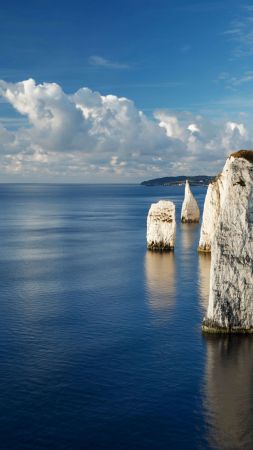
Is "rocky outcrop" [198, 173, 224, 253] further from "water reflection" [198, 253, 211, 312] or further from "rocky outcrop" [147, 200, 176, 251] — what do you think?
"rocky outcrop" [147, 200, 176, 251]

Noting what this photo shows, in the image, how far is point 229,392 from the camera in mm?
41031

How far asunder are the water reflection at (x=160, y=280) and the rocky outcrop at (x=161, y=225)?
2.95 m

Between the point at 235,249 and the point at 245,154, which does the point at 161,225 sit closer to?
the point at 245,154

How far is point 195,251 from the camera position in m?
109

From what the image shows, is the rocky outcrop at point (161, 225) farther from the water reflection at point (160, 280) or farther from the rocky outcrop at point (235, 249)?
the rocky outcrop at point (235, 249)

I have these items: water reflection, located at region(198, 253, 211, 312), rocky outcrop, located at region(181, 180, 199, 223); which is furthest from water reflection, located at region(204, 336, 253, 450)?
rocky outcrop, located at region(181, 180, 199, 223)

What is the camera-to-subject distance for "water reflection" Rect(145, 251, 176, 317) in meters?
67.3

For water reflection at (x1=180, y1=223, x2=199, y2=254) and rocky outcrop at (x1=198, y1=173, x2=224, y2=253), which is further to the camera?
water reflection at (x1=180, y1=223, x2=199, y2=254)

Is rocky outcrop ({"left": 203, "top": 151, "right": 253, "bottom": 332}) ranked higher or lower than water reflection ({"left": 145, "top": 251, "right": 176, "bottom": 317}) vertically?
higher

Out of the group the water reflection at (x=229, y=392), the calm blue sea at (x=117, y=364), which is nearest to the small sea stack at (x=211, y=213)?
the calm blue sea at (x=117, y=364)

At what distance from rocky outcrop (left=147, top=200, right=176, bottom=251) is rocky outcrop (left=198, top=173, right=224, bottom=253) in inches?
256

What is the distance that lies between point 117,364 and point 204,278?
38753 millimetres

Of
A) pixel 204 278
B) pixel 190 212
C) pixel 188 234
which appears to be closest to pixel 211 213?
pixel 204 278

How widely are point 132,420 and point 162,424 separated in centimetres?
218
